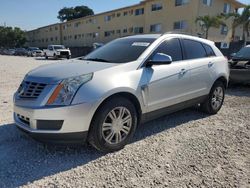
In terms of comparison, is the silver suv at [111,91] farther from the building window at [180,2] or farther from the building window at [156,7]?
the building window at [156,7]

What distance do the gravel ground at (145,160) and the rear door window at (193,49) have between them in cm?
144

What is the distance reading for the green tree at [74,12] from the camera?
77.2m

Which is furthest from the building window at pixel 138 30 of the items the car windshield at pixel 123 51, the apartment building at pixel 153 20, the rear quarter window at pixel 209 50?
the car windshield at pixel 123 51

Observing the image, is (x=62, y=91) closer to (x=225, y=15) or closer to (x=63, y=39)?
(x=225, y=15)

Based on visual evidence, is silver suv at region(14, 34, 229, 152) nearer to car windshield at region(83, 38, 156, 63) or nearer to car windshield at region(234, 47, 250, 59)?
car windshield at region(83, 38, 156, 63)

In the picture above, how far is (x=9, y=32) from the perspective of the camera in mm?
74875

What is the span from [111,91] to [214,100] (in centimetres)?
320

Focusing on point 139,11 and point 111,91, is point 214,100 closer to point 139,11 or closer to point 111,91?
point 111,91

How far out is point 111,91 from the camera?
129 inches

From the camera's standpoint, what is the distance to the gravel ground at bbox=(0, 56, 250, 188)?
2922 mm

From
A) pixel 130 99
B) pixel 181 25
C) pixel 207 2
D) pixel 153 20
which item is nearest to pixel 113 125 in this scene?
pixel 130 99

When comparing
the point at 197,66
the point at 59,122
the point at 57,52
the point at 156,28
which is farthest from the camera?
the point at 156,28

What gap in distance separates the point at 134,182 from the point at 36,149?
1637 mm

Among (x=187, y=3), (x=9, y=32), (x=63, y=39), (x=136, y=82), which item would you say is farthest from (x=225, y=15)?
(x=9, y=32)
